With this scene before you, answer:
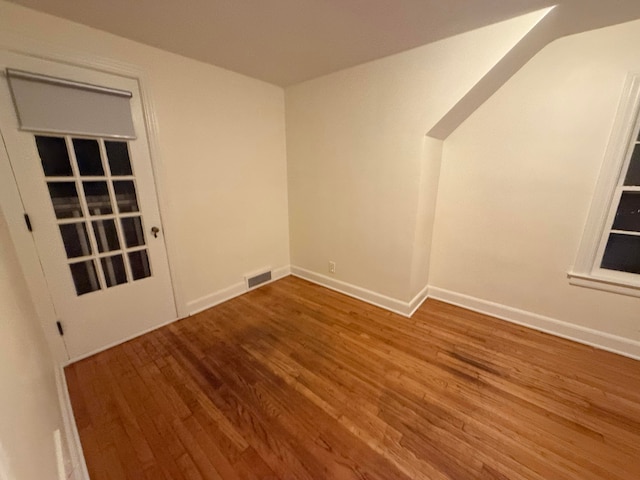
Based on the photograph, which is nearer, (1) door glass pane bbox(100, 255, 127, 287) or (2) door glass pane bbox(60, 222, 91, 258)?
(2) door glass pane bbox(60, 222, 91, 258)

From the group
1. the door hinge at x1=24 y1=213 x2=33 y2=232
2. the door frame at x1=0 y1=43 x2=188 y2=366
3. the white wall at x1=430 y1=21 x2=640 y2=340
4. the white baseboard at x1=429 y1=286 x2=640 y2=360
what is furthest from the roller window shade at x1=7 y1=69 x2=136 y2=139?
the white baseboard at x1=429 y1=286 x2=640 y2=360

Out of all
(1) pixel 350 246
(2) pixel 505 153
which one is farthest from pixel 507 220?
(1) pixel 350 246

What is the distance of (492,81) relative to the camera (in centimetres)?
198

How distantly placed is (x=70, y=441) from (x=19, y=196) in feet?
4.87

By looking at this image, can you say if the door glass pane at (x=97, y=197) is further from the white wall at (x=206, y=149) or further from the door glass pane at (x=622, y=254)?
the door glass pane at (x=622, y=254)

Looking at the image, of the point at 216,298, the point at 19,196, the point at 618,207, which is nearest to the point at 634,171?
the point at 618,207

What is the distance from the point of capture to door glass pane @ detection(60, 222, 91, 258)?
1.87 metres

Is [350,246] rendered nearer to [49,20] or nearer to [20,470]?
[20,470]

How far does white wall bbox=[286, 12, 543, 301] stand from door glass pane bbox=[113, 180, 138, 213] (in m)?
1.67

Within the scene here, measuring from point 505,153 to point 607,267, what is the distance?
1.21m

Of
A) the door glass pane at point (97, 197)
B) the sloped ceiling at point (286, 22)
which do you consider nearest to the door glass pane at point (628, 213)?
the sloped ceiling at point (286, 22)

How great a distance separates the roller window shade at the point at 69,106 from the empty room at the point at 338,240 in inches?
0.5

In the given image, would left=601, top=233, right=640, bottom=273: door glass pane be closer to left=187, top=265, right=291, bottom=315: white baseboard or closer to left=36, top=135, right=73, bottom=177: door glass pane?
left=187, top=265, right=291, bottom=315: white baseboard

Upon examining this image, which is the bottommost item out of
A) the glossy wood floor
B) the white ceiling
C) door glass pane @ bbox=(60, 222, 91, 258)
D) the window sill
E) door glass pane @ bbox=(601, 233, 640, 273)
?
the glossy wood floor
